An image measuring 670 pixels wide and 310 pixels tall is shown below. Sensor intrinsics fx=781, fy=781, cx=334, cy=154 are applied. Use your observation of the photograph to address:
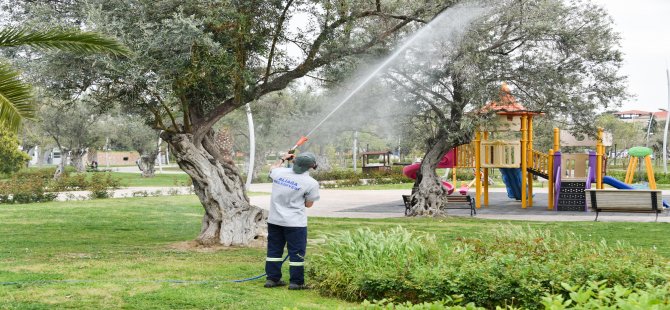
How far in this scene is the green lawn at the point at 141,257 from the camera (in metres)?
6.89

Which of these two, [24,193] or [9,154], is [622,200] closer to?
[24,193]

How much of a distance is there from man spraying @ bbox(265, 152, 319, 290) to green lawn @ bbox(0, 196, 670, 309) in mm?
218

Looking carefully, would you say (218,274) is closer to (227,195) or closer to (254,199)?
(227,195)

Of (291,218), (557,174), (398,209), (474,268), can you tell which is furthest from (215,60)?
(557,174)

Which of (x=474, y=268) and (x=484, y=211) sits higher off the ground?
(x=474, y=268)

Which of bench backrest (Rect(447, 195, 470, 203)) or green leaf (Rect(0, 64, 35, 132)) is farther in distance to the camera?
bench backrest (Rect(447, 195, 470, 203))

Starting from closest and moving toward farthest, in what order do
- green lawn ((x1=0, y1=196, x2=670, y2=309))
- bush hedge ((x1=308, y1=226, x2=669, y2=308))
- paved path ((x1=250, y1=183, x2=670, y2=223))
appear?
1. bush hedge ((x1=308, y1=226, x2=669, y2=308))
2. green lawn ((x1=0, y1=196, x2=670, y2=309))
3. paved path ((x1=250, y1=183, x2=670, y2=223))

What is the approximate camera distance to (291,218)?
7.69 m

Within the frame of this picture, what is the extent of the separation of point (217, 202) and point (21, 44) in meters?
3.96

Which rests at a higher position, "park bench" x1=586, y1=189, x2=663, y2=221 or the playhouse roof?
the playhouse roof

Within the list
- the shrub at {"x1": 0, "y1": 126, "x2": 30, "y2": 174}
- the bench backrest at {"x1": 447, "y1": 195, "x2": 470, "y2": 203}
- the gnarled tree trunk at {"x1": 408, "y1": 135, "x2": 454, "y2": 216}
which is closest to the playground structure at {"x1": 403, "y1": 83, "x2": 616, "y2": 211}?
the bench backrest at {"x1": 447, "y1": 195, "x2": 470, "y2": 203}

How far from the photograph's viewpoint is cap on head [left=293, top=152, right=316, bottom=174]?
25.5 ft

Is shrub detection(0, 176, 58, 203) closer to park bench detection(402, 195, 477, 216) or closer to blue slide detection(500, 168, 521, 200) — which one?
park bench detection(402, 195, 477, 216)

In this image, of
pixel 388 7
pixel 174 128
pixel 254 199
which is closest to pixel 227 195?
pixel 174 128
